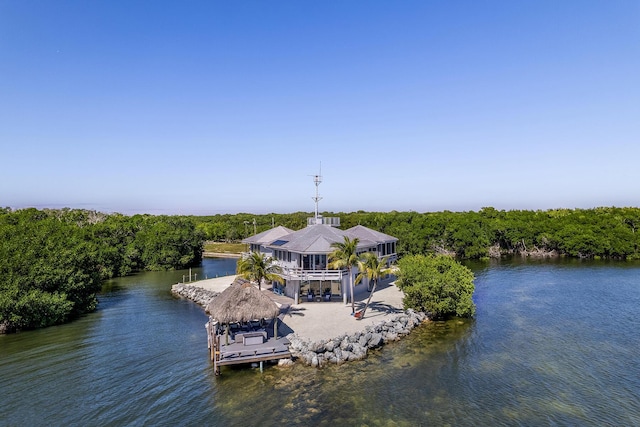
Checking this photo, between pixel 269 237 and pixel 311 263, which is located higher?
pixel 269 237

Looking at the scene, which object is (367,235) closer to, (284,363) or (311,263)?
(311,263)

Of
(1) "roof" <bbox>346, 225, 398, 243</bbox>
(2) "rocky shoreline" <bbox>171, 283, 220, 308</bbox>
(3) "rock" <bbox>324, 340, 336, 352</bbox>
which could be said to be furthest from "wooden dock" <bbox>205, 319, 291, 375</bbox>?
(1) "roof" <bbox>346, 225, 398, 243</bbox>

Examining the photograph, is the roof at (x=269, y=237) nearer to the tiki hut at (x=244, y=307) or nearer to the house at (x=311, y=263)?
the house at (x=311, y=263)

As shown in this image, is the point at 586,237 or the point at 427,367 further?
the point at 586,237

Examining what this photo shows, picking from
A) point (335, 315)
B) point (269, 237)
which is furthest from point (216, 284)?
point (335, 315)

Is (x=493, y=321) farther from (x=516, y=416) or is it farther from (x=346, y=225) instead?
(x=346, y=225)

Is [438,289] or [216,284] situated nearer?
[438,289]

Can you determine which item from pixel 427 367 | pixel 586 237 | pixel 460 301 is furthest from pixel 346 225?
pixel 427 367
